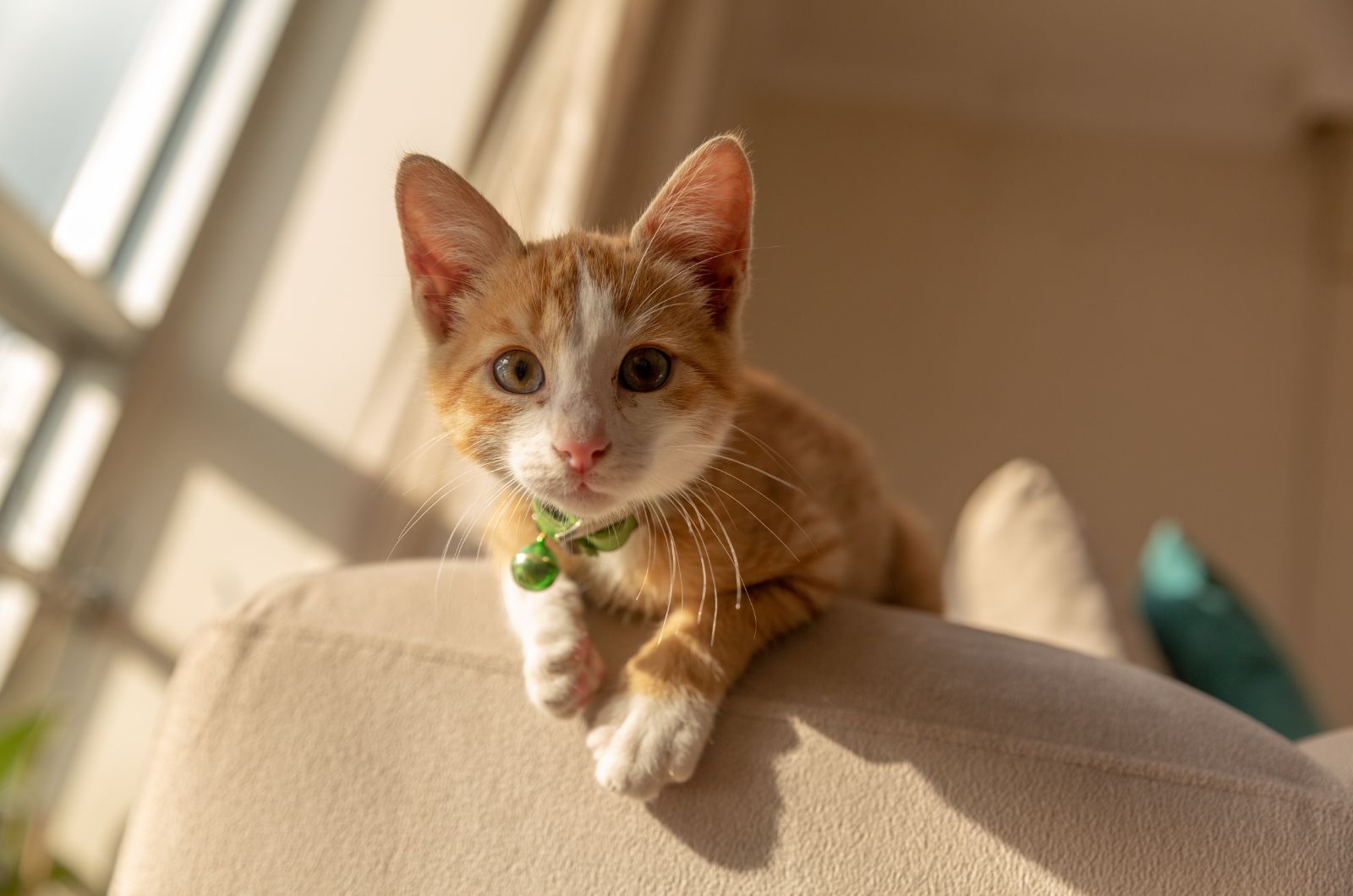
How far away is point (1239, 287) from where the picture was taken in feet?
8.95

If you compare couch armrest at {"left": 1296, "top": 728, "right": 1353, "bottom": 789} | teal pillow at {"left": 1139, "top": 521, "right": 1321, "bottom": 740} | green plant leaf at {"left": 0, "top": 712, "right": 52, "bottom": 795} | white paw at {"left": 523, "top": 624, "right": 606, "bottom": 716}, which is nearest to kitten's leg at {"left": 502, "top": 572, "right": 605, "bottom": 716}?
white paw at {"left": 523, "top": 624, "right": 606, "bottom": 716}

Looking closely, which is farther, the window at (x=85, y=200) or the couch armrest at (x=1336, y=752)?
the window at (x=85, y=200)

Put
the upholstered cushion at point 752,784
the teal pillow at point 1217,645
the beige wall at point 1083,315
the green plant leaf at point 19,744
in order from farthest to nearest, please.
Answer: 1. the beige wall at point 1083,315
2. the teal pillow at point 1217,645
3. the green plant leaf at point 19,744
4. the upholstered cushion at point 752,784

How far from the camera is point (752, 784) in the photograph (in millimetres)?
668

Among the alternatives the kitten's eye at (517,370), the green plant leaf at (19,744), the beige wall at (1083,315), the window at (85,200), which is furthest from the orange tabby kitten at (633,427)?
the beige wall at (1083,315)

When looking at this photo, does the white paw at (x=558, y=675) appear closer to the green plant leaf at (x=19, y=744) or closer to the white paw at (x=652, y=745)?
the white paw at (x=652, y=745)

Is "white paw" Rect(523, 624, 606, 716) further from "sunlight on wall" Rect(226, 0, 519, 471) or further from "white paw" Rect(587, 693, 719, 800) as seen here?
"sunlight on wall" Rect(226, 0, 519, 471)

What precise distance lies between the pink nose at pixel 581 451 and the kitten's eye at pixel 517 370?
10 cm

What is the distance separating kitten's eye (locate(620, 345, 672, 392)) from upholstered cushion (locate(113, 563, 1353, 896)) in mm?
230

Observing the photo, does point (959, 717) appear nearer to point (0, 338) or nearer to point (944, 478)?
point (0, 338)

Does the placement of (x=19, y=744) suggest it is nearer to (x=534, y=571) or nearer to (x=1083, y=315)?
(x=534, y=571)

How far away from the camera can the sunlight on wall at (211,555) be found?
→ 1.60 metres

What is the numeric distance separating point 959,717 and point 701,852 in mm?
206

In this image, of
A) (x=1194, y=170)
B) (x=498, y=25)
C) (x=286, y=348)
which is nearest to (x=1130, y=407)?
(x=1194, y=170)
